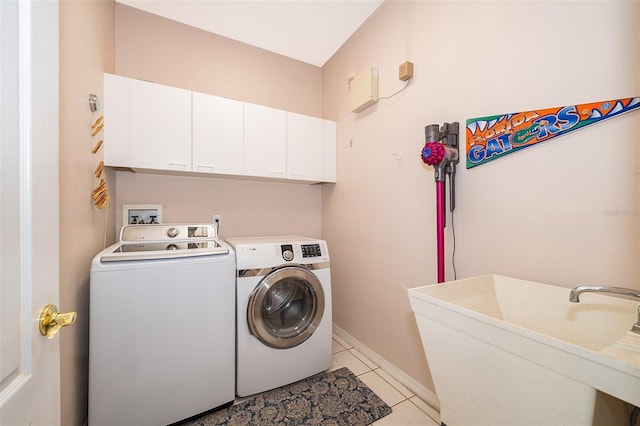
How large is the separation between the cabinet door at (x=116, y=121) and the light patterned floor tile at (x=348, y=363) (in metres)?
2.11

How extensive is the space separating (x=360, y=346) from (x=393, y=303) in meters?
0.62

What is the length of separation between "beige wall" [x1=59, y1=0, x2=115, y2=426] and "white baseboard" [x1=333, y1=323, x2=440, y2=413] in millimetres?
1820

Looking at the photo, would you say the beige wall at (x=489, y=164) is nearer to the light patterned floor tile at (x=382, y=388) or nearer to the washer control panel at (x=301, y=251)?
the light patterned floor tile at (x=382, y=388)

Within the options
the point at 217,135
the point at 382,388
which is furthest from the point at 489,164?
the point at 217,135

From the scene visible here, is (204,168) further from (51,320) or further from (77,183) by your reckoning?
(51,320)

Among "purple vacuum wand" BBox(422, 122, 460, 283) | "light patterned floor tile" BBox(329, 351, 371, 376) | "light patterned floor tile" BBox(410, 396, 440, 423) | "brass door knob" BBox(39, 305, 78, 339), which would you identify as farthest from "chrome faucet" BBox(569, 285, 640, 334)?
"light patterned floor tile" BBox(329, 351, 371, 376)

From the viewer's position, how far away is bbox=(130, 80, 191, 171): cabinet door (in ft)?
5.90

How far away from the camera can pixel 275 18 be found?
2125 mm

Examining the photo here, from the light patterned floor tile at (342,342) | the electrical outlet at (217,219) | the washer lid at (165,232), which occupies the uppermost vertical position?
the electrical outlet at (217,219)

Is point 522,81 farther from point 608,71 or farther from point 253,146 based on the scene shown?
point 253,146

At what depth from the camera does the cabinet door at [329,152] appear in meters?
2.53

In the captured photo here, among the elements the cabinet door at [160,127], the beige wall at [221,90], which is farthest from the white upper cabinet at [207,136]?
the beige wall at [221,90]

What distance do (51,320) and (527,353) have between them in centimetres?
123

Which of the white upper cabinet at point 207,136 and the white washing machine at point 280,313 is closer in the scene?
the white washing machine at point 280,313
